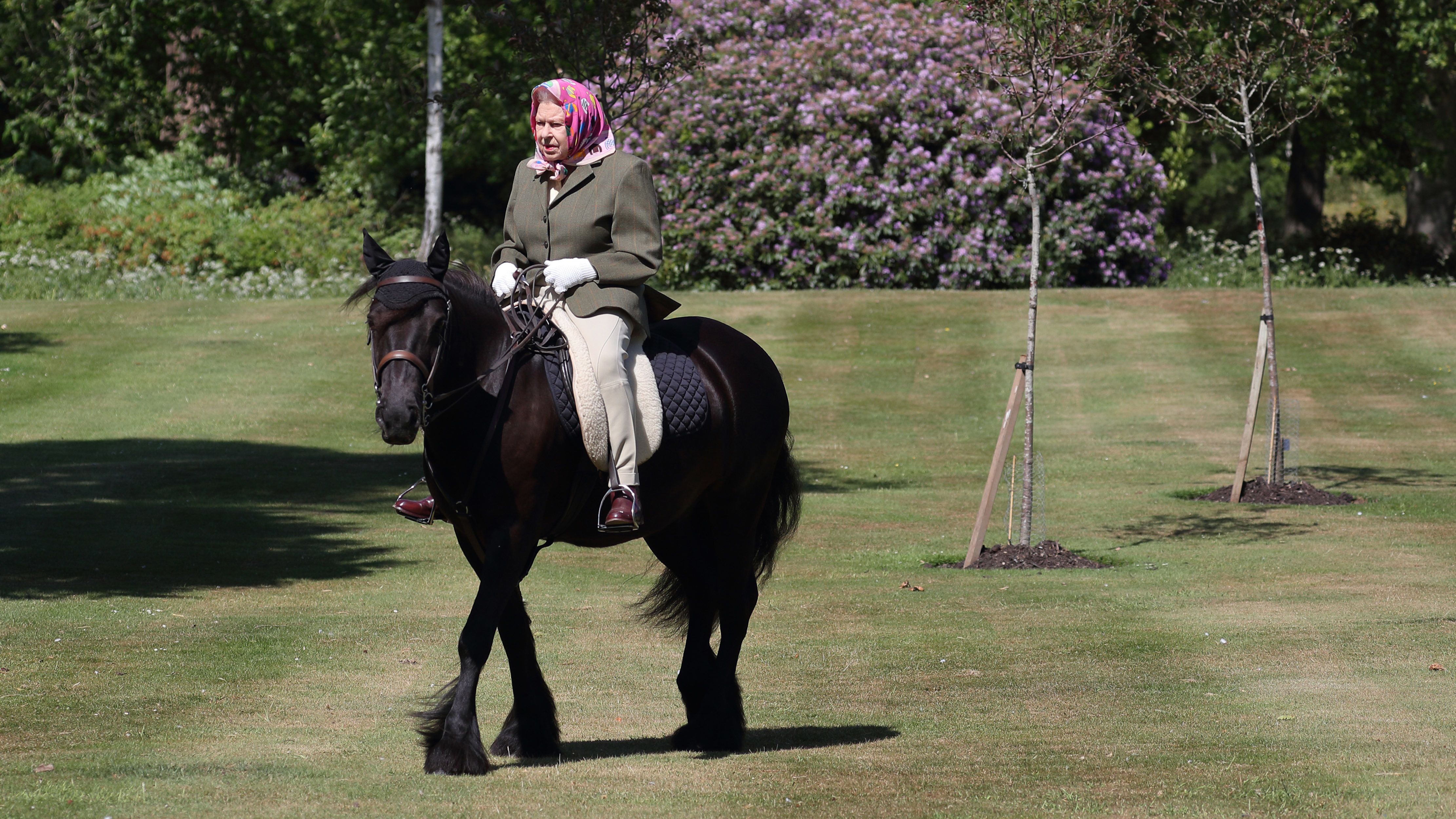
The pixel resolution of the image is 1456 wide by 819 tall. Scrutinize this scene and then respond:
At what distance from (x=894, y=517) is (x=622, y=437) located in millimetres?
9617

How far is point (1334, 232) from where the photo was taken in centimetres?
3684

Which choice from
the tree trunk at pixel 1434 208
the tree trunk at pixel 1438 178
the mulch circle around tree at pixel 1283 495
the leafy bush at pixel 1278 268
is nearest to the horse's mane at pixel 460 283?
the mulch circle around tree at pixel 1283 495

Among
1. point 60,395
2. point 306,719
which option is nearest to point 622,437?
point 306,719

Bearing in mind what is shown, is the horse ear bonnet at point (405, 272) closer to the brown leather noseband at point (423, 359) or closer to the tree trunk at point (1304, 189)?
the brown leather noseband at point (423, 359)

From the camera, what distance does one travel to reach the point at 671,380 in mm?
7637

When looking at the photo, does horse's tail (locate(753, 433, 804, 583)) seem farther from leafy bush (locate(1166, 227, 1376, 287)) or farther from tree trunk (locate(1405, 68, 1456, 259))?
tree trunk (locate(1405, 68, 1456, 259))

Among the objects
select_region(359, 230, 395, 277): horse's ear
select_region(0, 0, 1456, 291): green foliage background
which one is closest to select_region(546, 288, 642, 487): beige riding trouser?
select_region(359, 230, 395, 277): horse's ear

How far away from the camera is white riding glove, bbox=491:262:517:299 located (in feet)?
24.1

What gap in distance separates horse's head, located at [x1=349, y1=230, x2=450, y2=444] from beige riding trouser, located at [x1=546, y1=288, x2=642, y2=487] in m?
0.77

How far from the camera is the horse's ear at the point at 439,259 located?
21.4 ft

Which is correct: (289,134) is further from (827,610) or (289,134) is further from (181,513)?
(827,610)

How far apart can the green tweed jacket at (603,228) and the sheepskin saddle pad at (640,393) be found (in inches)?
7.1

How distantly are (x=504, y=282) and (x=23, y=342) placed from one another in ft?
68.7

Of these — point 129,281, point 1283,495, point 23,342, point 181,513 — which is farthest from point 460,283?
point 129,281
